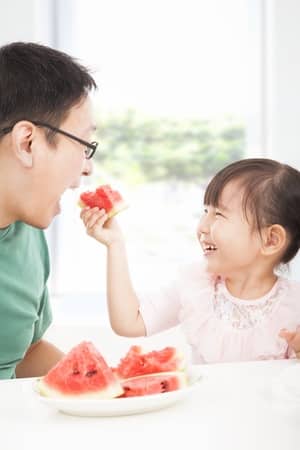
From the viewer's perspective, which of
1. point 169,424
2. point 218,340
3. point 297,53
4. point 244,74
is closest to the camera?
point 169,424

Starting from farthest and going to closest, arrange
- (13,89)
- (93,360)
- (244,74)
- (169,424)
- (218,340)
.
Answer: (244,74) → (218,340) → (13,89) → (93,360) → (169,424)

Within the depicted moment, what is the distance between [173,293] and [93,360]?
71 centimetres

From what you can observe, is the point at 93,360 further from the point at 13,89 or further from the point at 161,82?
the point at 161,82

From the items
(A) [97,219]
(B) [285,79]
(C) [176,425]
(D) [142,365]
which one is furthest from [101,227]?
(B) [285,79]

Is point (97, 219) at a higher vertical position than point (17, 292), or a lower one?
higher

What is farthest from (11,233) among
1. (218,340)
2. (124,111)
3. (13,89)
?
(124,111)

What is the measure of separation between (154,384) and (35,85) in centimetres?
82

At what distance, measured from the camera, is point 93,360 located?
1.27 meters

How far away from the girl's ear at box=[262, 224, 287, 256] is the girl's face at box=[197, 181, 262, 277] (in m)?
0.02

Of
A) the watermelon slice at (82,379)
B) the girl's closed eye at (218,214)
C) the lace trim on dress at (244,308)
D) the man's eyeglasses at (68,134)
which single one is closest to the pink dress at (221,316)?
the lace trim on dress at (244,308)

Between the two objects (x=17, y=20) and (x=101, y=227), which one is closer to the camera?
(x=101, y=227)

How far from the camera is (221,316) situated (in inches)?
74.1

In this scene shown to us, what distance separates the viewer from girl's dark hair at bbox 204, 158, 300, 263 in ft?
6.28

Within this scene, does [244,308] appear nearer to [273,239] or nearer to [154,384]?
[273,239]
